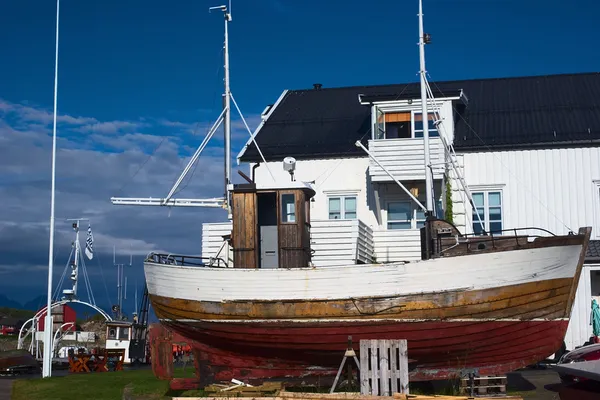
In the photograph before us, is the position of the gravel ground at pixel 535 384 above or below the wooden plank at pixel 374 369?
below

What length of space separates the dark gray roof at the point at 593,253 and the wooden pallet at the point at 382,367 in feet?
38.9

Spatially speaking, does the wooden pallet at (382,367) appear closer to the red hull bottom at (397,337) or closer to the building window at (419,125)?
the red hull bottom at (397,337)

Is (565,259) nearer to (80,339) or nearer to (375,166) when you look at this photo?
(375,166)

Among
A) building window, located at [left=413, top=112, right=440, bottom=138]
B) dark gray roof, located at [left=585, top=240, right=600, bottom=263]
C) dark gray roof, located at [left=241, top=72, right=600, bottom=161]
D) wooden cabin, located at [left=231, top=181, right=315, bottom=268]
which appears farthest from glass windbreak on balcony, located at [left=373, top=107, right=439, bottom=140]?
wooden cabin, located at [left=231, top=181, right=315, bottom=268]

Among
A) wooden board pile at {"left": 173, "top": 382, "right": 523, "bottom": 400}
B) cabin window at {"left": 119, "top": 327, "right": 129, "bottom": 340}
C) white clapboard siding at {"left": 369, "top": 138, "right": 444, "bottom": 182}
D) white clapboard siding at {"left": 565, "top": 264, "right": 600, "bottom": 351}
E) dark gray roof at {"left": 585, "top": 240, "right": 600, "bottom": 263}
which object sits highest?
white clapboard siding at {"left": 369, "top": 138, "right": 444, "bottom": 182}

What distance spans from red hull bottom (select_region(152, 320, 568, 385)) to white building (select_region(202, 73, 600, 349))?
348 inches

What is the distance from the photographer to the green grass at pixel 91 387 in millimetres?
18172

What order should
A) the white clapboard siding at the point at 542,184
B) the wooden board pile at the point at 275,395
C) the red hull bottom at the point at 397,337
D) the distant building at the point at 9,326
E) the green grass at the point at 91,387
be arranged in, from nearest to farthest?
the wooden board pile at the point at 275,395 → the red hull bottom at the point at 397,337 → the green grass at the point at 91,387 → the white clapboard siding at the point at 542,184 → the distant building at the point at 9,326

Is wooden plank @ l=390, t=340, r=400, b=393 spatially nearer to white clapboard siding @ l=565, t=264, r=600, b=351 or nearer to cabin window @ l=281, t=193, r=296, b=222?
cabin window @ l=281, t=193, r=296, b=222

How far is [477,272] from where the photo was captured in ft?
56.3

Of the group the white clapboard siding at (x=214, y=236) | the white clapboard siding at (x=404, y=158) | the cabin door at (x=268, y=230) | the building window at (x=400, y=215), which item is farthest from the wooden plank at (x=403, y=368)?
the building window at (x=400, y=215)

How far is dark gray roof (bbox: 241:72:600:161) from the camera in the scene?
28250 millimetres

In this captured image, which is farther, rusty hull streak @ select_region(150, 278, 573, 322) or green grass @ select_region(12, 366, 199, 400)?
green grass @ select_region(12, 366, 199, 400)

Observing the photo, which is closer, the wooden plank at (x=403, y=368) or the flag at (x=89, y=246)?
the wooden plank at (x=403, y=368)
